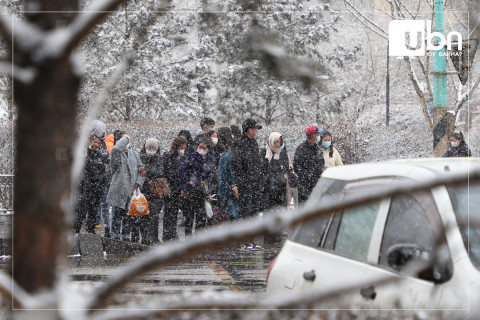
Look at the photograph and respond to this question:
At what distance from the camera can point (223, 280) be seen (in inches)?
320

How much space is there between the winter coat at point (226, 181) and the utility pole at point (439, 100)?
3.76 meters

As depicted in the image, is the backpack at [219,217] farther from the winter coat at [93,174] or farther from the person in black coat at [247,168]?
the winter coat at [93,174]

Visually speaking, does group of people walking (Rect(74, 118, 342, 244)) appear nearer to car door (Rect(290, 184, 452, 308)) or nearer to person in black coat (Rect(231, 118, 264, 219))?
person in black coat (Rect(231, 118, 264, 219))

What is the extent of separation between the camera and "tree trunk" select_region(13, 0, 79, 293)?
1.07 m

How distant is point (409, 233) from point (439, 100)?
9.87 meters

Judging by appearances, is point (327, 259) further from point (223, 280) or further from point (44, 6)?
point (223, 280)

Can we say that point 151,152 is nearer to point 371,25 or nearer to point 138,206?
point 138,206

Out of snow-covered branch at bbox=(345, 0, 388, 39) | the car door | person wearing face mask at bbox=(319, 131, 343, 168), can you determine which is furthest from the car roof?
snow-covered branch at bbox=(345, 0, 388, 39)

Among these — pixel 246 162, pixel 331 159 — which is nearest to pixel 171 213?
pixel 246 162

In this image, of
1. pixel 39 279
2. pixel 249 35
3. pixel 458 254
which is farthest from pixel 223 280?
pixel 39 279

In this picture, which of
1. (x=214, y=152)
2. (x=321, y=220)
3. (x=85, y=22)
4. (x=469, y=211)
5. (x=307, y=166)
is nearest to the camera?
(x=85, y=22)

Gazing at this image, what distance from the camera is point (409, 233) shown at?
3248 millimetres

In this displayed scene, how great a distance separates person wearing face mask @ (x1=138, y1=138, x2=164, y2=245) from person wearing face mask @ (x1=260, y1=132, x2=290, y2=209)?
1.55m

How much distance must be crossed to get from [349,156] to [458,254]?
35.0 feet
